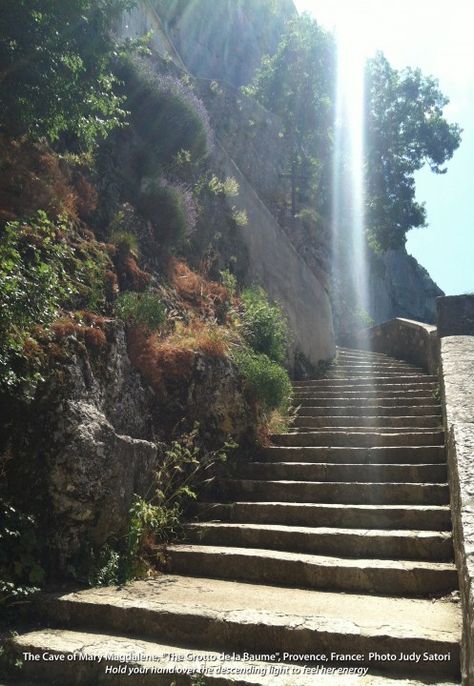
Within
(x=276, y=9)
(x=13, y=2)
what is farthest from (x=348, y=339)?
(x=276, y=9)

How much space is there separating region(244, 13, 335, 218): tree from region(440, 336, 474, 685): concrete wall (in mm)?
15014

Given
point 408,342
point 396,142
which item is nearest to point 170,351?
point 408,342

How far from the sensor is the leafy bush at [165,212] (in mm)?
8383

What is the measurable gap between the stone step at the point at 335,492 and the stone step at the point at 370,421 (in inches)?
61.9

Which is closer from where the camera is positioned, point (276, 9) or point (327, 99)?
point (327, 99)

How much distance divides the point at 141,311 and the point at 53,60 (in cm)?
247

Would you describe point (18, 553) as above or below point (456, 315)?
below

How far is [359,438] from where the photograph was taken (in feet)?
20.2

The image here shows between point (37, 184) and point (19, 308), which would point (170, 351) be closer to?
point (19, 308)

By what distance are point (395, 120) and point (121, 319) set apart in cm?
2149

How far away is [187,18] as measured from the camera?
85.9 feet

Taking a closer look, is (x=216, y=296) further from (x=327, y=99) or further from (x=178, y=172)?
(x=327, y=99)

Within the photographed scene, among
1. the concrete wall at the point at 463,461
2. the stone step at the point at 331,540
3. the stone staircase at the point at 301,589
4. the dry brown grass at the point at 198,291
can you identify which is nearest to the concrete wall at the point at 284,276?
the dry brown grass at the point at 198,291

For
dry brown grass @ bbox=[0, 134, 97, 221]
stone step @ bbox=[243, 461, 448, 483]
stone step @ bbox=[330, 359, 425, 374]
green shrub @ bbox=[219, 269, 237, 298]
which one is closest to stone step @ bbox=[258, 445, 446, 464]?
stone step @ bbox=[243, 461, 448, 483]
